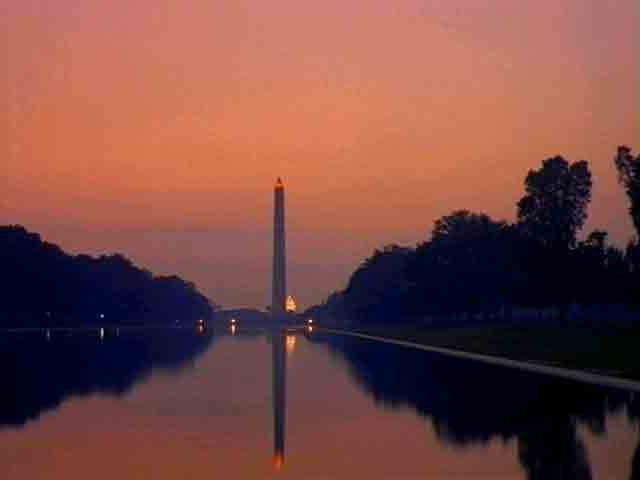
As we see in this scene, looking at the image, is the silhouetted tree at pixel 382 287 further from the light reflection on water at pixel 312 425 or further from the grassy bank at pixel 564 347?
the light reflection on water at pixel 312 425

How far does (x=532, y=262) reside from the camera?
69.5 metres

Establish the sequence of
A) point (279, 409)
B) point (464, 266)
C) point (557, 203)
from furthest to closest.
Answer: point (464, 266) < point (557, 203) < point (279, 409)

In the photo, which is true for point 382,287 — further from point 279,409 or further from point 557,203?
point 279,409

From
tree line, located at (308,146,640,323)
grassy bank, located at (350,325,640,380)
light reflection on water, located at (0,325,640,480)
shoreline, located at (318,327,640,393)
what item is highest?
tree line, located at (308,146,640,323)

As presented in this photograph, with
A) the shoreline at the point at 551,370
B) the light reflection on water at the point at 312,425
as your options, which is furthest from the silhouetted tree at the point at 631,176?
the light reflection on water at the point at 312,425

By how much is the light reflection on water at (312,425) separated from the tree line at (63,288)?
277ft

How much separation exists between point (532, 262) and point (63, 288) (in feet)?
242

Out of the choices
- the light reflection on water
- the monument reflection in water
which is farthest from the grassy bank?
the monument reflection in water

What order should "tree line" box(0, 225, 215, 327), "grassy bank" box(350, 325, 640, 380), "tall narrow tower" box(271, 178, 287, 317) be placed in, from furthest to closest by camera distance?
"tall narrow tower" box(271, 178, 287, 317) → "tree line" box(0, 225, 215, 327) → "grassy bank" box(350, 325, 640, 380)

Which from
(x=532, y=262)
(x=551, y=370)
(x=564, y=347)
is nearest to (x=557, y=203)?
(x=532, y=262)

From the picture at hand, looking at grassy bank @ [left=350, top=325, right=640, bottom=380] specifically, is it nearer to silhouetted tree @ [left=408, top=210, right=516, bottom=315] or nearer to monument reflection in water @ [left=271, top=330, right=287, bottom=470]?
monument reflection in water @ [left=271, top=330, right=287, bottom=470]

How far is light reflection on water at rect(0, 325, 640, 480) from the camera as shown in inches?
561

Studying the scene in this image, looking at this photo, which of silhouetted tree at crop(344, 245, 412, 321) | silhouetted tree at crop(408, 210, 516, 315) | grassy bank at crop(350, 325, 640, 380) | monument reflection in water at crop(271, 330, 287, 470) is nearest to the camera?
monument reflection in water at crop(271, 330, 287, 470)

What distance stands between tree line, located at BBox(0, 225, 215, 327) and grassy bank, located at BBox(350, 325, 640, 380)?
61901mm
